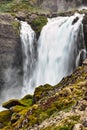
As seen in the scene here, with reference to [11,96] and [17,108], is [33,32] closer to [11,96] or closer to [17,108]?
[11,96]

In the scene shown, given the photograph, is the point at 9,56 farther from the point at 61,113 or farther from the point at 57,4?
the point at 61,113

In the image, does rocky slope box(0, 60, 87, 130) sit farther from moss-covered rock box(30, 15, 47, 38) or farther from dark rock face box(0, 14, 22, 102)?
moss-covered rock box(30, 15, 47, 38)

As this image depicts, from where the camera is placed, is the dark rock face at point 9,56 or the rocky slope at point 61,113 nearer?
the rocky slope at point 61,113

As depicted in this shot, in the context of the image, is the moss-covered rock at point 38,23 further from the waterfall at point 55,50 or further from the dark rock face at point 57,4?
the dark rock face at point 57,4

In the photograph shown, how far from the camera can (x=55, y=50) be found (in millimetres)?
54688

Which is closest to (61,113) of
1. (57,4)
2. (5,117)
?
(5,117)

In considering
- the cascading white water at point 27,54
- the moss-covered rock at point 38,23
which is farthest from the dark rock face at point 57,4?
the cascading white water at point 27,54

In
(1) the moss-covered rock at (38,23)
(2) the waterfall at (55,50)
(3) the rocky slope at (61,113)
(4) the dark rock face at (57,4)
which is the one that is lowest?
(3) the rocky slope at (61,113)

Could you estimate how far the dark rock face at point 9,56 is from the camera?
5538cm

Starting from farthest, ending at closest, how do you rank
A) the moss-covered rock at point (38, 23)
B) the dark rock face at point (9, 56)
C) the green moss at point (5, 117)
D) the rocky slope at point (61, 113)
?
the moss-covered rock at point (38, 23) → the dark rock face at point (9, 56) → the green moss at point (5, 117) → the rocky slope at point (61, 113)

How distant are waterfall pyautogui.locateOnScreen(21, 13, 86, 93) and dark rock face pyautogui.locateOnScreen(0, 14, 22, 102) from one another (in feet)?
3.87

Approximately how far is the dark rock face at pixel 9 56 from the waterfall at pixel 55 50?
46.4 inches

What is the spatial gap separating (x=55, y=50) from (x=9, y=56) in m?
7.27

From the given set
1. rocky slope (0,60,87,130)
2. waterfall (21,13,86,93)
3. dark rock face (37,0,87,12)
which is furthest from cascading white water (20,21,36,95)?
rocky slope (0,60,87,130)
